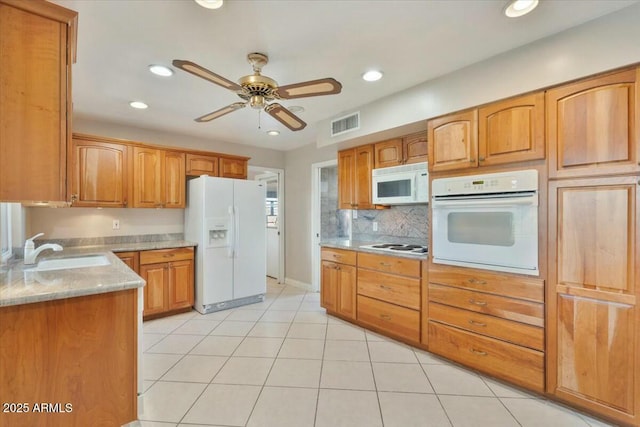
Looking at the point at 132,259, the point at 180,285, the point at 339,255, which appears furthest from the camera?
the point at 180,285

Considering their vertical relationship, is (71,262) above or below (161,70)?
below

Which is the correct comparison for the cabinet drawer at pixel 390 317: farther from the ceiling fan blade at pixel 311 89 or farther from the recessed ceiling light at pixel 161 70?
the recessed ceiling light at pixel 161 70

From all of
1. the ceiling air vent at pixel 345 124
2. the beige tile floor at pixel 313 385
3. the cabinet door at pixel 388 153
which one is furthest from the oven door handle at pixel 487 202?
the beige tile floor at pixel 313 385

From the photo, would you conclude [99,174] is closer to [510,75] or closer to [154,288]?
[154,288]

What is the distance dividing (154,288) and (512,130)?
3872mm

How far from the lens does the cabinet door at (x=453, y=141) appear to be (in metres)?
2.27

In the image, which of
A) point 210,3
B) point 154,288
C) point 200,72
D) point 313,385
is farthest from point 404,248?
point 154,288

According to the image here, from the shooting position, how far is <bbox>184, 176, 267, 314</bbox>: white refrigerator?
12.0 feet

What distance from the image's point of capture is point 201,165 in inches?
158

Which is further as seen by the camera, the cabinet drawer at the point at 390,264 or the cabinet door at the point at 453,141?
the cabinet drawer at the point at 390,264

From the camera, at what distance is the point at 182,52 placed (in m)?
2.05

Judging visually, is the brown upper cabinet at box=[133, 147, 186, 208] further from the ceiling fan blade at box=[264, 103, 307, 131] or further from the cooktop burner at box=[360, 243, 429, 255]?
the cooktop burner at box=[360, 243, 429, 255]

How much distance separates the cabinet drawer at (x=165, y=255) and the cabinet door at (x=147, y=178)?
0.61 metres

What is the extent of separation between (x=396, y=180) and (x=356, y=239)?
1249 mm
